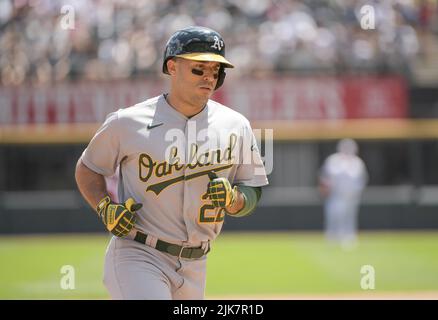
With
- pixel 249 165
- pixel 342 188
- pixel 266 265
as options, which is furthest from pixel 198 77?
pixel 342 188

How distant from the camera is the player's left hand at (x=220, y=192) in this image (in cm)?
434

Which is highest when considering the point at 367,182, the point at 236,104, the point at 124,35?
the point at 124,35

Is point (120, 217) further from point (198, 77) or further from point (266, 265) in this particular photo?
point (266, 265)

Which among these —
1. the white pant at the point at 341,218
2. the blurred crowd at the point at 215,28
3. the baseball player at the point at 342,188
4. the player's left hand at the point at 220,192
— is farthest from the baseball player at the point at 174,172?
the blurred crowd at the point at 215,28

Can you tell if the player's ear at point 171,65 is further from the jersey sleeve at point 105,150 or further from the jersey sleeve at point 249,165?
the jersey sleeve at point 249,165

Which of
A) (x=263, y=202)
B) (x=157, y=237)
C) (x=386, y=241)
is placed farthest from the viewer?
(x=263, y=202)

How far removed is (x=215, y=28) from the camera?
17734 mm

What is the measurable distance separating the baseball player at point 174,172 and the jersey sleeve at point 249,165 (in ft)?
0.09

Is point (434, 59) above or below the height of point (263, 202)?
above

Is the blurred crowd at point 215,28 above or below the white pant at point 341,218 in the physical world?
above

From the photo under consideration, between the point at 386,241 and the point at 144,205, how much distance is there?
11.8m

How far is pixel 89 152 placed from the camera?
458 centimetres
